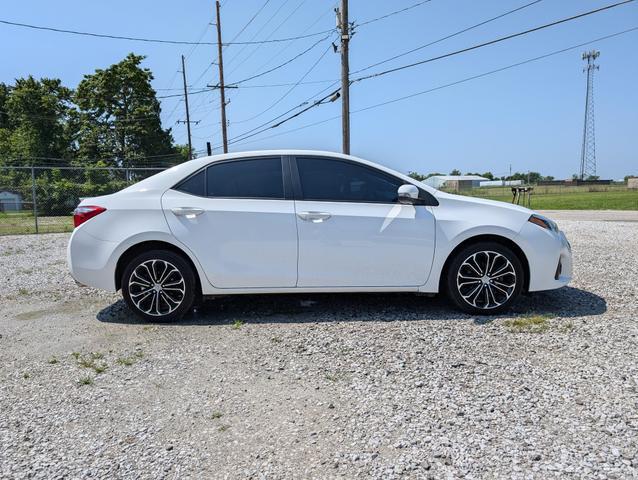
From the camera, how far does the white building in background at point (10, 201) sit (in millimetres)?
18198

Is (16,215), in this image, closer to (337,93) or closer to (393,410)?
(337,93)

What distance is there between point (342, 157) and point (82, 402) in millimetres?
3099

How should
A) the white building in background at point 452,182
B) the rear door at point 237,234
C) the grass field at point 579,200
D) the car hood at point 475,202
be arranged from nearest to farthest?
1. the rear door at point 237,234
2. the car hood at point 475,202
3. the grass field at point 579,200
4. the white building in background at point 452,182

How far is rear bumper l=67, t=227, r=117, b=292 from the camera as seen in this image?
14.7 ft

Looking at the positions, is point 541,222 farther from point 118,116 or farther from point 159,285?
point 118,116

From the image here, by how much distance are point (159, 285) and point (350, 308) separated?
6.37 feet

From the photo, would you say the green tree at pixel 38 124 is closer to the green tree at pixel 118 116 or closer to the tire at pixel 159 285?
the green tree at pixel 118 116

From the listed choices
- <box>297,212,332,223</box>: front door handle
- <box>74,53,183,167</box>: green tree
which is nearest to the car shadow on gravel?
<box>297,212,332,223</box>: front door handle

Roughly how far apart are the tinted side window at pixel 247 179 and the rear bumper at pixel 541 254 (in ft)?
8.03

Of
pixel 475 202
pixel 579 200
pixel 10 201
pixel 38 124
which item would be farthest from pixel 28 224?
pixel 579 200

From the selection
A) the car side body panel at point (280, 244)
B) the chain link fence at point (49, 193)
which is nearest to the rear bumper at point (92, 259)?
the car side body panel at point (280, 244)

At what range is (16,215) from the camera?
1847 cm

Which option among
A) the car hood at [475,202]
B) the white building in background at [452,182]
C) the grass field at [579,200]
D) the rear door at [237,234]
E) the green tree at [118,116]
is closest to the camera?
the rear door at [237,234]

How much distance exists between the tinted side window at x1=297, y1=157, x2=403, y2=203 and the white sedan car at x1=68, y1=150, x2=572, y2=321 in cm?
1
